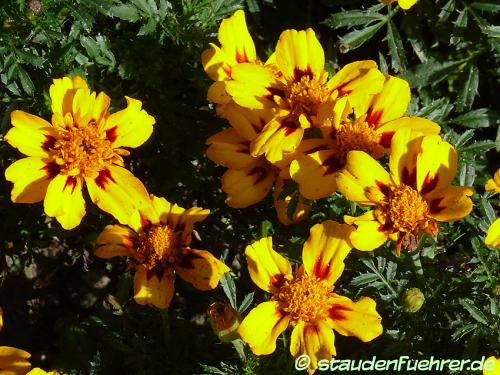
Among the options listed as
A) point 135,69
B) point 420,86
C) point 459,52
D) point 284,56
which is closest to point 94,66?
point 135,69

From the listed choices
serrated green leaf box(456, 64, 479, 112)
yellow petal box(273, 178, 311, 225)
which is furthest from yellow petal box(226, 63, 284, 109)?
serrated green leaf box(456, 64, 479, 112)

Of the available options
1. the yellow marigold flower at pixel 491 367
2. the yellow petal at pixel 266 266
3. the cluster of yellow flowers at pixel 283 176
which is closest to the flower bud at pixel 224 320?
the cluster of yellow flowers at pixel 283 176

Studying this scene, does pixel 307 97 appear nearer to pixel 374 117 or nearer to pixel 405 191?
pixel 374 117

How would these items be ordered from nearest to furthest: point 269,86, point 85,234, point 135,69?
point 269,86, point 135,69, point 85,234

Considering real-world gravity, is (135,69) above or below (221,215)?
above

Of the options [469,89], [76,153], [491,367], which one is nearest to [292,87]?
[76,153]

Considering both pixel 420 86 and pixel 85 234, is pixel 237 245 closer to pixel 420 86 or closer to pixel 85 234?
pixel 85 234

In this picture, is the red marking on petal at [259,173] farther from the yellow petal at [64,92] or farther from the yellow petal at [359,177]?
the yellow petal at [64,92]
